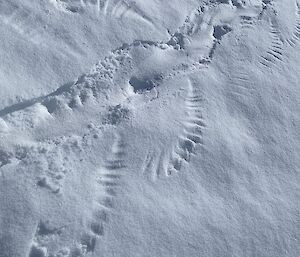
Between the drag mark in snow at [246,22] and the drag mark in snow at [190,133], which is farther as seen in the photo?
the drag mark in snow at [246,22]

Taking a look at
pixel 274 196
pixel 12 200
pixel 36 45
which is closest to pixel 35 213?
pixel 12 200

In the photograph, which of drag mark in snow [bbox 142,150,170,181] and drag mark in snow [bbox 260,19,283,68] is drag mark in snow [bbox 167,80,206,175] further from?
drag mark in snow [bbox 260,19,283,68]

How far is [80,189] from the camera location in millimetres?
1837

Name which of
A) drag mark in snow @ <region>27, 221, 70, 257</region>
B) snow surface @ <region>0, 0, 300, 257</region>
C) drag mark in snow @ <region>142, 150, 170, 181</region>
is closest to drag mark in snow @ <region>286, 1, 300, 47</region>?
snow surface @ <region>0, 0, 300, 257</region>

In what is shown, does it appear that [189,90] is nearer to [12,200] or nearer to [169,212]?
[169,212]

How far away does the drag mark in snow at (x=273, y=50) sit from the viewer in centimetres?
241

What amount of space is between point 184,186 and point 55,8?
114 centimetres

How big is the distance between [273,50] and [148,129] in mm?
910

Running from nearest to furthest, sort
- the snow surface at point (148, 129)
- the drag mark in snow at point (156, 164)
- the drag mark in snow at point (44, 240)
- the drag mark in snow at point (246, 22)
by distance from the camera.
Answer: the drag mark in snow at point (44, 240) → the snow surface at point (148, 129) → the drag mark in snow at point (156, 164) → the drag mark in snow at point (246, 22)

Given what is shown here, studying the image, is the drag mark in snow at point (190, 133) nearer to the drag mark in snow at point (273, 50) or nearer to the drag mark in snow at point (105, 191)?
the drag mark in snow at point (105, 191)

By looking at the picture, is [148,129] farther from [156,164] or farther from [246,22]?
[246,22]

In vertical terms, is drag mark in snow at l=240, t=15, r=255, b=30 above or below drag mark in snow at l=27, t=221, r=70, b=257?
above

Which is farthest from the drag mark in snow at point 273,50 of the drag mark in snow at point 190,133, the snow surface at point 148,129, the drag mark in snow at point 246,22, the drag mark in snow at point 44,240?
the drag mark in snow at point 44,240

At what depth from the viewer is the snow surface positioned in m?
1.79
